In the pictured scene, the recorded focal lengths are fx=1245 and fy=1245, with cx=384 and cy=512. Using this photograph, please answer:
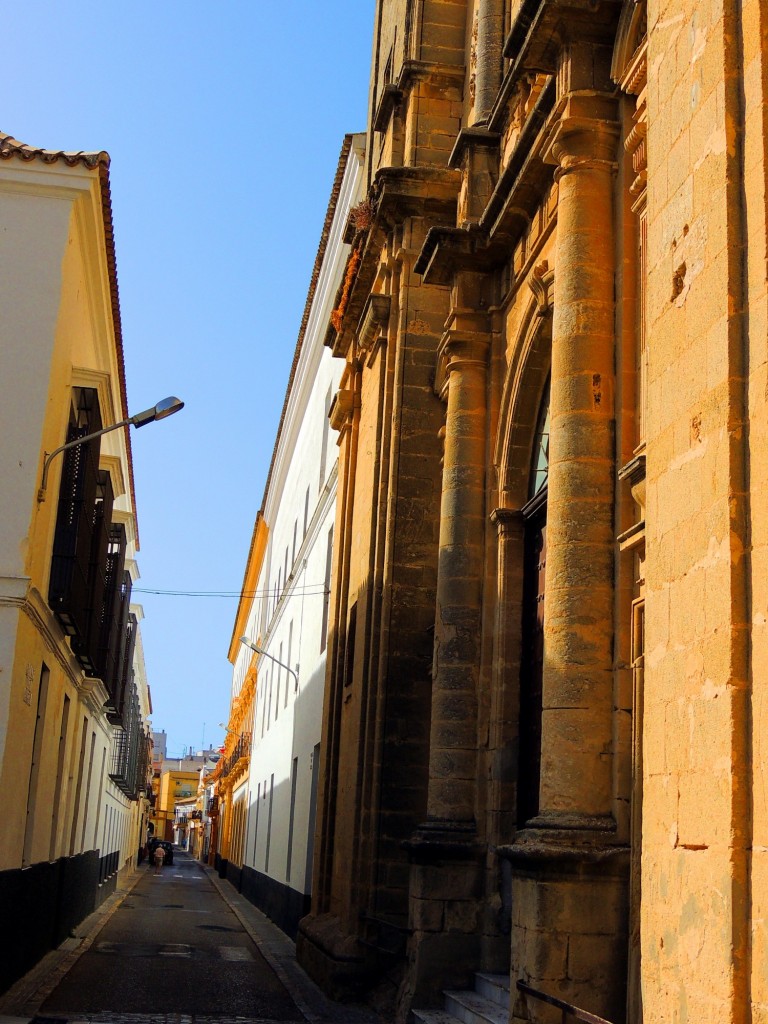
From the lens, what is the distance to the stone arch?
996 cm

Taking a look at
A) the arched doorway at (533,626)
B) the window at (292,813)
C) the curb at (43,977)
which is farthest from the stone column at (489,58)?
the window at (292,813)

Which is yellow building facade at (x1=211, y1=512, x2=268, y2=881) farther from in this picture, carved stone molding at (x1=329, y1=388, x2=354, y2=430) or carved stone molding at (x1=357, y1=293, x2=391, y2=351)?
carved stone molding at (x1=357, y1=293, x2=391, y2=351)

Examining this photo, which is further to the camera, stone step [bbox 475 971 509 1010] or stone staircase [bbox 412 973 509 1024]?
stone step [bbox 475 971 509 1010]

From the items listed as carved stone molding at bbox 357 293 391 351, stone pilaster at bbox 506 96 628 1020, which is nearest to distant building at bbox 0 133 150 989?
carved stone molding at bbox 357 293 391 351

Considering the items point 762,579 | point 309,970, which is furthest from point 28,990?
point 762,579

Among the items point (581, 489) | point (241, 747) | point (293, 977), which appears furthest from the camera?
point (241, 747)

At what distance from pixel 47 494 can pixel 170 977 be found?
553 cm

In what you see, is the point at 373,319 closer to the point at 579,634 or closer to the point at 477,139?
the point at 477,139

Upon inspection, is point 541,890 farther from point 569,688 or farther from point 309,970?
point 309,970

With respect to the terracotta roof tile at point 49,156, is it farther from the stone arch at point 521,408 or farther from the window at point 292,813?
the window at point 292,813

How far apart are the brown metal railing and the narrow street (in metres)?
4.47

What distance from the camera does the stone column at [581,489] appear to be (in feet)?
23.4

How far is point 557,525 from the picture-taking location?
755 cm

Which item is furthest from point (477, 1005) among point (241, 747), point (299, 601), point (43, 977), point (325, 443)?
point (241, 747)
